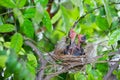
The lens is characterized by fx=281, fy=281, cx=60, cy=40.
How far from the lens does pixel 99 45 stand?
0.95 metres

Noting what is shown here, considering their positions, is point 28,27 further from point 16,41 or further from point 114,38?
point 114,38

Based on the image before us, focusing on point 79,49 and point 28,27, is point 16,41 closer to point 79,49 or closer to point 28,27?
point 28,27

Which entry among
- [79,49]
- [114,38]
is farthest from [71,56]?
[114,38]

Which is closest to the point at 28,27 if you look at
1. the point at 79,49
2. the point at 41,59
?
the point at 41,59

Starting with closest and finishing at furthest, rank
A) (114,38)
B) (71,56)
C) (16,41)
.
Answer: (16,41), (114,38), (71,56)

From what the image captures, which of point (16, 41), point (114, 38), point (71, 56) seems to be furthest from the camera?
point (71, 56)

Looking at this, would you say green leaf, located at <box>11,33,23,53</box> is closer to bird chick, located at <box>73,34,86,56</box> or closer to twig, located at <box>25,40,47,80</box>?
twig, located at <box>25,40,47,80</box>

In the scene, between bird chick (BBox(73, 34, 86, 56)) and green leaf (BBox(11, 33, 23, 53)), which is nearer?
green leaf (BBox(11, 33, 23, 53))

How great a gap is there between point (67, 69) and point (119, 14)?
0.30m

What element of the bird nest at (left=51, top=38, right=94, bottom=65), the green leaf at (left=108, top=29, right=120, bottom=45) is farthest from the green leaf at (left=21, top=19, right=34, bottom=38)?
the green leaf at (left=108, top=29, right=120, bottom=45)

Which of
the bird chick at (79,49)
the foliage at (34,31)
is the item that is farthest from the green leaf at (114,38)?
the bird chick at (79,49)

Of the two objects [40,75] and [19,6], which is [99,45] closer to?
[40,75]

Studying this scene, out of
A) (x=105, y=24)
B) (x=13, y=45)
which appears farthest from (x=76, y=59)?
(x=13, y=45)

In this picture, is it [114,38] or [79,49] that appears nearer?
[114,38]
